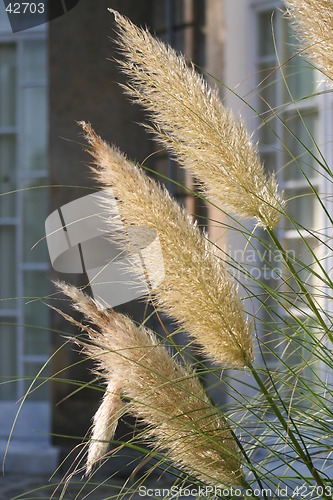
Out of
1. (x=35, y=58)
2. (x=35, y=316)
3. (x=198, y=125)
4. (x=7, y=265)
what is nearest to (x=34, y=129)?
(x=35, y=58)

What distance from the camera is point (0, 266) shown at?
509 centimetres

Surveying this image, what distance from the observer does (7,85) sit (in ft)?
16.8

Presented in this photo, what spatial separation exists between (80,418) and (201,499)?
329 centimetres

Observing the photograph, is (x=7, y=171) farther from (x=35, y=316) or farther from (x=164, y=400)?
(x=164, y=400)

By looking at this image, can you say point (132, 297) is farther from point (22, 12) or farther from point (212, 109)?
point (212, 109)

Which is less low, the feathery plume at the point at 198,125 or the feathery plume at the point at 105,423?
the feathery plume at the point at 198,125

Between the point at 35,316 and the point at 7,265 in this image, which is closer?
the point at 35,316

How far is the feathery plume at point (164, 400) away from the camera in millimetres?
1032

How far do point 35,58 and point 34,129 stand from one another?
0.41m

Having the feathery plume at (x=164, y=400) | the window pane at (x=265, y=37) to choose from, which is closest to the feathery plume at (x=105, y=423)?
the feathery plume at (x=164, y=400)

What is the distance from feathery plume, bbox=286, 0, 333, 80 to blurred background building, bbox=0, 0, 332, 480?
1976 millimetres

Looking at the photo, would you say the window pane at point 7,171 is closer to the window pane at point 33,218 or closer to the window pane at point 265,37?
the window pane at point 33,218

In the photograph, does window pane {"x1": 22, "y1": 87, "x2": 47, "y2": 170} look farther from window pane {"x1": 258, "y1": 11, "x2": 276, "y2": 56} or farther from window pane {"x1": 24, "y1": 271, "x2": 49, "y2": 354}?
window pane {"x1": 258, "y1": 11, "x2": 276, "y2": 56}

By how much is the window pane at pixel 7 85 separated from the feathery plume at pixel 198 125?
13.5 ft
